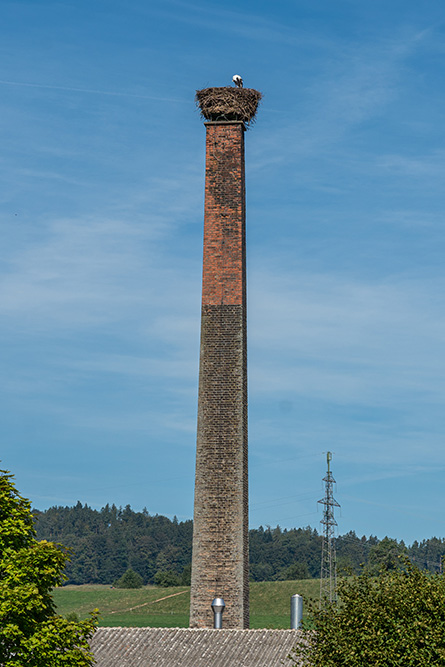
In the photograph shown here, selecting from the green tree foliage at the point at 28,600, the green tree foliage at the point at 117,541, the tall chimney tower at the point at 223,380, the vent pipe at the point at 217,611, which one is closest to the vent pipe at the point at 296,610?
the tall chimney tower at the point at 223,380

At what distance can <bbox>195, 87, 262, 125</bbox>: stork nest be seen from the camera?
32.4 m

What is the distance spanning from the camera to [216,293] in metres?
31.5

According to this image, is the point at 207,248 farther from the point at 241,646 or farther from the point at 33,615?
the point at 33,615

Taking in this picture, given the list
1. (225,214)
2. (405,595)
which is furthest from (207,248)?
(405,595)

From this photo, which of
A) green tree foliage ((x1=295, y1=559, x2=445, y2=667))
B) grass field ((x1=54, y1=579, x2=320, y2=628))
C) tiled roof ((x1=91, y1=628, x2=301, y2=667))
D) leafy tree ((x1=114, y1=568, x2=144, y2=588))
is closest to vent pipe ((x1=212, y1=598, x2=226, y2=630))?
tiled roof ((x1=91, y1=628, x2=301, y2=667))

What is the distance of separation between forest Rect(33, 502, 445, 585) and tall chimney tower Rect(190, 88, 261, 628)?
92.0 meters

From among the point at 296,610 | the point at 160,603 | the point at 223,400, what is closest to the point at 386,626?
the point at 296,610

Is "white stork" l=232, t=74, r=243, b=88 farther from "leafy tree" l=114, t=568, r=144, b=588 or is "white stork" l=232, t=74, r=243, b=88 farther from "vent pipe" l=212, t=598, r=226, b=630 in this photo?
"leafy tree" l=114, t=568, r=144, b=588

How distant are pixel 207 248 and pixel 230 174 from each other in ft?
8.89

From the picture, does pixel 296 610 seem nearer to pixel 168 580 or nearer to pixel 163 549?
pixel 168 580

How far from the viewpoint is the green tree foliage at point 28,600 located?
18.8 metres

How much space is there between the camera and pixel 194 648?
27266mm

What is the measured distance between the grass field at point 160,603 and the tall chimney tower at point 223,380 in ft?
146

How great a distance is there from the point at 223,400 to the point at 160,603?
68.6 meters
